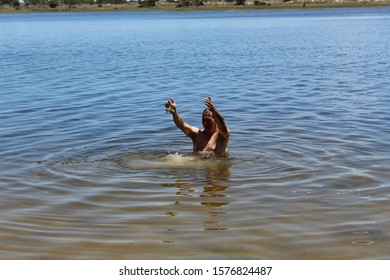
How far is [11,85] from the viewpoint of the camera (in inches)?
801

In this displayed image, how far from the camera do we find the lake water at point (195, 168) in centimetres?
638

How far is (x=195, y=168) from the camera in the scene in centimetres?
942

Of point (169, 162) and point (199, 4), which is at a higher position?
point (199, 4)

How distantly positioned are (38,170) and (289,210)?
450cm

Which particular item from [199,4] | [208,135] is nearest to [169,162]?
[208,135]

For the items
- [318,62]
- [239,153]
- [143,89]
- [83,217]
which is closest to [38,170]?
[83,217]

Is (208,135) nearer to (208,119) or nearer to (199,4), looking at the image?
(208,119)

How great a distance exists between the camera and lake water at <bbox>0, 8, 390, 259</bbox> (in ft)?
20.9

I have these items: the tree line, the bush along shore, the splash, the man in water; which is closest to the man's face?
the man in water

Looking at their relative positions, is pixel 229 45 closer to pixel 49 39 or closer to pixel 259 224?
pixel 49 39

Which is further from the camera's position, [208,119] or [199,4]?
[199,4]

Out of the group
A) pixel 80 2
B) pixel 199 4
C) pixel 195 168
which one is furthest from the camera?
pixel 80 2

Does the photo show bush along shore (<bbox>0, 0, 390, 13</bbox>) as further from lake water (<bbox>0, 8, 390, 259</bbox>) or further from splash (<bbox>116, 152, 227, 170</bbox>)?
splash (<bbox>116, 152, 227, 170</bbox>)

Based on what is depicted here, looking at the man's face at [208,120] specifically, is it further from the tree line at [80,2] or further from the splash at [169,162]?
the tree line at [80,2]
